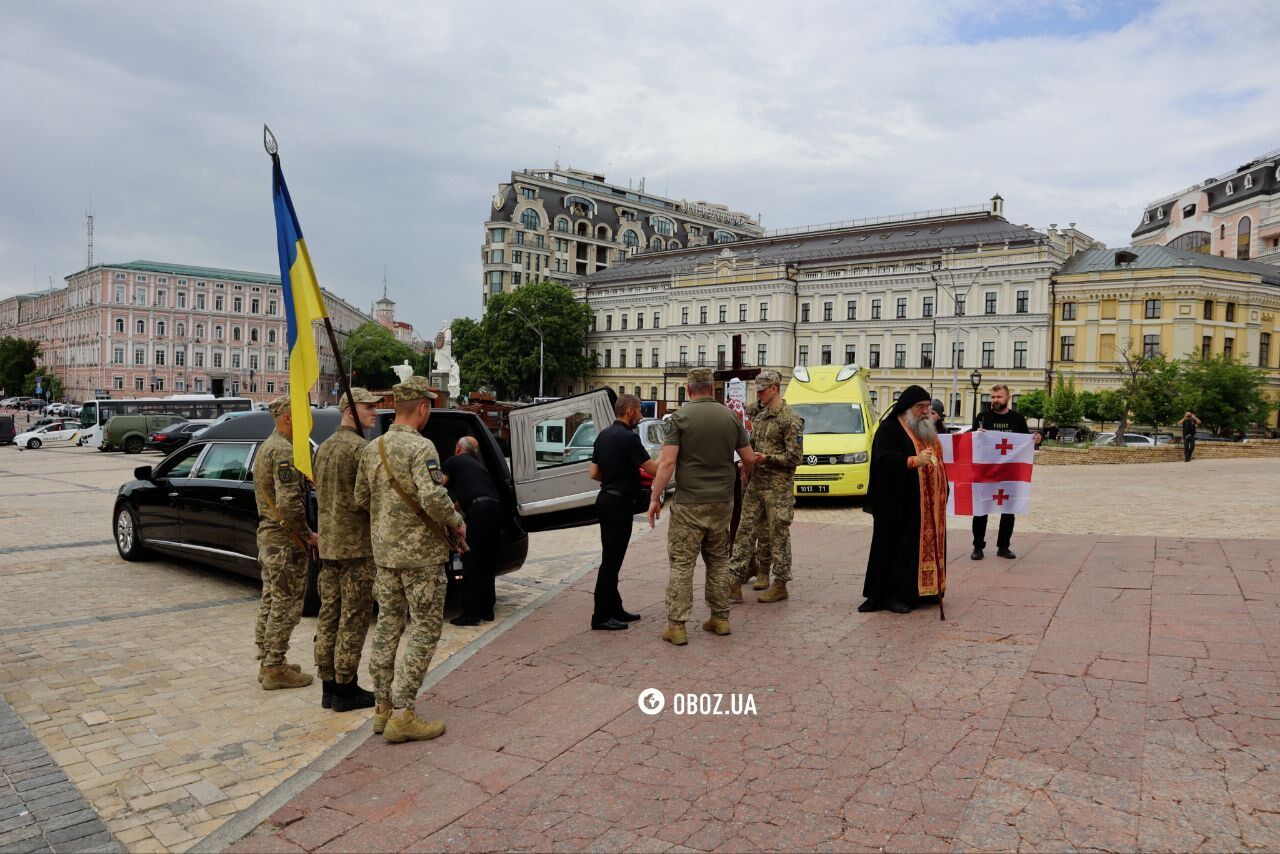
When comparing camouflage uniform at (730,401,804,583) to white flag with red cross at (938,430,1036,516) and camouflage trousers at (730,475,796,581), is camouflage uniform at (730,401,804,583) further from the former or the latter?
white flag with red cross at (938,430,1036,516)

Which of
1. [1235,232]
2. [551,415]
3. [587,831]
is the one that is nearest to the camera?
[587,831]

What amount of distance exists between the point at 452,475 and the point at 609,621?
1751 mm

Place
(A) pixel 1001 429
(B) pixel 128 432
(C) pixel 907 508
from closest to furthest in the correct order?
(C) pixel 907 508
(A) pixel 1001 429
(B) pixel 128 432

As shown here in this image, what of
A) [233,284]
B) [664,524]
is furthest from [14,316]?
[664,524]

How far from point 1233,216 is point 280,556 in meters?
95.2

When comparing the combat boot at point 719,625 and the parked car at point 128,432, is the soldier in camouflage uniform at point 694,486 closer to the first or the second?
the combat boot at point 719,625

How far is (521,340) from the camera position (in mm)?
83750

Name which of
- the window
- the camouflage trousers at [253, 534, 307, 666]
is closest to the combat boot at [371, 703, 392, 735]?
the camouflage trousers at [253, 534, 307, 666]

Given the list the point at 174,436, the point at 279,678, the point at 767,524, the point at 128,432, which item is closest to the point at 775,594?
the point at 767,524

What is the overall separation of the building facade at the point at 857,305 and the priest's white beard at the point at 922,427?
52277mm

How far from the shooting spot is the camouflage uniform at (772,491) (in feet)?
23.5

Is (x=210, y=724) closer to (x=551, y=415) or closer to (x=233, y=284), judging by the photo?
(x=551, y=415)

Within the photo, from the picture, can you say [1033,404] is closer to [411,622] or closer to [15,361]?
[411,622]

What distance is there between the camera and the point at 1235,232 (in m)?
78.4
